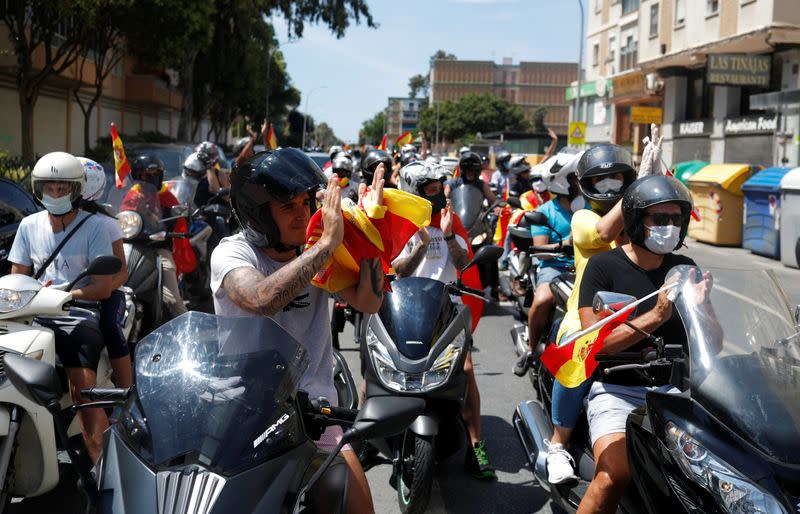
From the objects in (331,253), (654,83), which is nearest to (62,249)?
(331,253)

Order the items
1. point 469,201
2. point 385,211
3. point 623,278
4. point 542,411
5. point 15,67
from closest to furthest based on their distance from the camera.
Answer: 1. point 385,211
2. point 623,278
3. point 542,411
4. point 469,201
5. point 15,67

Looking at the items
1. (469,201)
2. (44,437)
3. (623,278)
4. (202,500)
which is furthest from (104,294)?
(469,201)

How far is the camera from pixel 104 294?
4738 mm

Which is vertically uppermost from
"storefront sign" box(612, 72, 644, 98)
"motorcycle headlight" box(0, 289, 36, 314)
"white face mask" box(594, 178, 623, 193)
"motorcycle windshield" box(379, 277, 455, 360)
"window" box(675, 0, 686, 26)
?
"window" box(675, 0, 686, 26)

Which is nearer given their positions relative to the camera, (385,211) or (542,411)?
(385,211)

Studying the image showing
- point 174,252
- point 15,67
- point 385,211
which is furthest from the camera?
point 15,67

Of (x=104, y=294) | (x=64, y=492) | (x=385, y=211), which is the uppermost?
(x=385, y=211)

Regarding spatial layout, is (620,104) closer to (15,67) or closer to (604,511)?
(15,67)

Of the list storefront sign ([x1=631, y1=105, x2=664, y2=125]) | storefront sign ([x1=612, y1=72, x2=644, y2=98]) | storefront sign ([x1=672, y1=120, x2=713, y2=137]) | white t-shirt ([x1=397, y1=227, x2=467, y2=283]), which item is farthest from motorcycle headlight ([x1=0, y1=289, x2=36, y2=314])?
storefront sign ([x1=612, y1=72, x2=644, y2=98])

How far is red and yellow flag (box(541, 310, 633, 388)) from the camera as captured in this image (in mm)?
3252

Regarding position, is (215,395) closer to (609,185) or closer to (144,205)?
(609,185)

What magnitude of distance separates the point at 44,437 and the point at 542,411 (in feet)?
8.00

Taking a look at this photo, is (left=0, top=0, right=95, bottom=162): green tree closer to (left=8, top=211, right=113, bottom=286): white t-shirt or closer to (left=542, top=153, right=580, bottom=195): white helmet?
(left=542, top=153, right=580, bottom=195): white helmet

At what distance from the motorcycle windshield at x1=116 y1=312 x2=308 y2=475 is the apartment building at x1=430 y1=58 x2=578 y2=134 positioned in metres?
146
